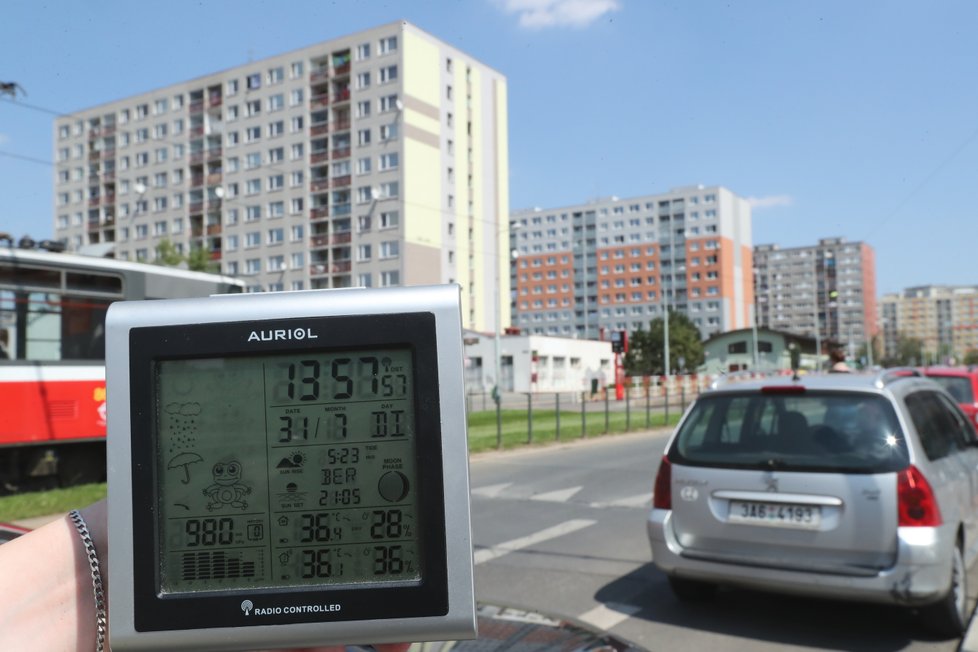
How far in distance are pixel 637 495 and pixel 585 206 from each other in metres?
114

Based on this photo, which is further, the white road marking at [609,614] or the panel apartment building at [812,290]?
the panel apartment building at [812,290]

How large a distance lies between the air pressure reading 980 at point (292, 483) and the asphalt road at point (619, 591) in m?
1.71

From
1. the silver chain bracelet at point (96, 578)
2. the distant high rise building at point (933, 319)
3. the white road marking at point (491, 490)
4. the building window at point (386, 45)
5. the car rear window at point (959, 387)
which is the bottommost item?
the white road marking at point (491, 490)

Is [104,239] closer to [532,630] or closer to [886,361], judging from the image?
[532,630]

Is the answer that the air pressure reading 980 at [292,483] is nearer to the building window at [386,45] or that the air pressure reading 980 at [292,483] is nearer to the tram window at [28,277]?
the tram window at [28,277]

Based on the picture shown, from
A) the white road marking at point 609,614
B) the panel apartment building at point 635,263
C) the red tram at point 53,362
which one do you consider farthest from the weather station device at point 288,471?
the panel apartment building at point 635,263

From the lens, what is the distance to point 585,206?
402 feet

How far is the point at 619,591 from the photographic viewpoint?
6.20m

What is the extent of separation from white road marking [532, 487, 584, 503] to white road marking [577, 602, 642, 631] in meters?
4.93

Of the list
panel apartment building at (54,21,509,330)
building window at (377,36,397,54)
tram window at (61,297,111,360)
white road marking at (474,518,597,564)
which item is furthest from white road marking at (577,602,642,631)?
building window at (377,36,397,54)

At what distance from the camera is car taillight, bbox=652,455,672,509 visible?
5668 millimetres

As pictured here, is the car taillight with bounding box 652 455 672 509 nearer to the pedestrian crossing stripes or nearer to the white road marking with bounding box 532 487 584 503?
the pedestrian crossing stripes

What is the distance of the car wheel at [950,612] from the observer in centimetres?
492

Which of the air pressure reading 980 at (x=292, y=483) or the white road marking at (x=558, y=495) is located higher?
the air pressure reading 980 at (x=292, y=483)
